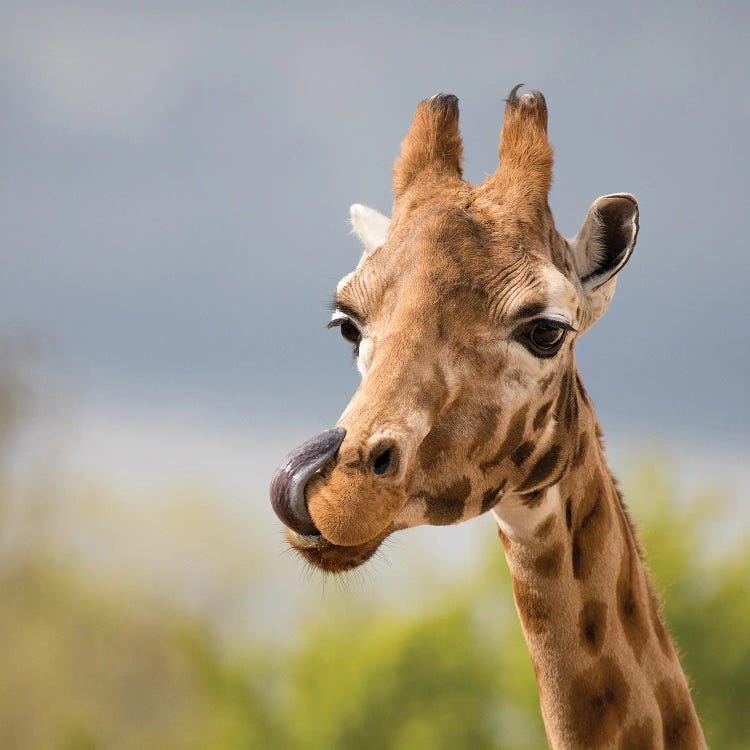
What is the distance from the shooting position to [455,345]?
3.37 m

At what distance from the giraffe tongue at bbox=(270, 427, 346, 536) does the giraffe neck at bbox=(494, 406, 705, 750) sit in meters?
1.10

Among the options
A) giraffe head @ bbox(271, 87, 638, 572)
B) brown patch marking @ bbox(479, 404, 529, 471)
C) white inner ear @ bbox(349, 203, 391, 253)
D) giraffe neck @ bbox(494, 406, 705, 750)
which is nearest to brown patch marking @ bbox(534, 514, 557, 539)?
giraffe neck @ bbox(494, 406, 705, 750)

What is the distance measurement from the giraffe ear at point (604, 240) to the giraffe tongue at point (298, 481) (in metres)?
1.48

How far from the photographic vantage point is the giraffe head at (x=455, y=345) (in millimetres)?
3002

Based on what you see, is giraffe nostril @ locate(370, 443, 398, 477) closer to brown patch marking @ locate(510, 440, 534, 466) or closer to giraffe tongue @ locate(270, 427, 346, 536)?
giraffe tongue @ locate(270, 427, 346, 536)

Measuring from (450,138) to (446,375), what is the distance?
4.17ft

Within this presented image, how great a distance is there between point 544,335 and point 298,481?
3.59ft

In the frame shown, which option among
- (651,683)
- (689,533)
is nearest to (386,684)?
(689,533)

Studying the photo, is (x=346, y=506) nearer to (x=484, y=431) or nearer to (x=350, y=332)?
(x=484, y=431)

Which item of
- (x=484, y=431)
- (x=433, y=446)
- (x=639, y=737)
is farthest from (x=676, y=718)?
(x=433, y=446)

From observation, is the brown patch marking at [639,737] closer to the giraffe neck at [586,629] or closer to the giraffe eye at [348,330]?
the giraffe neck at [586,629]

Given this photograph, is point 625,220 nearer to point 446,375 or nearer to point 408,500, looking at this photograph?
point 446,375

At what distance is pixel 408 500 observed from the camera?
3256 millimetres

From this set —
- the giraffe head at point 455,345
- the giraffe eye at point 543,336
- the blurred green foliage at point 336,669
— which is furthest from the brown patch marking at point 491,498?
the blurred green foliage at point 336,669
